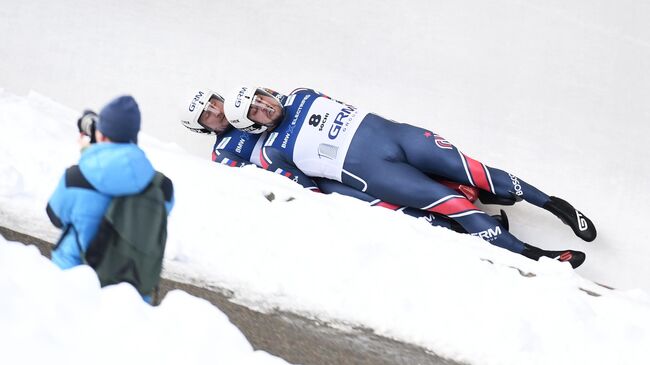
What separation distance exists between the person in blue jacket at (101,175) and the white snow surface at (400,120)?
86 centimetres

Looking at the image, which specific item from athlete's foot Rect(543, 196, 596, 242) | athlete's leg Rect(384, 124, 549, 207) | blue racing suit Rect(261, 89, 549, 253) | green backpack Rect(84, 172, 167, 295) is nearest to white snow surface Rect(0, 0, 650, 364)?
athlete's foot Rect(543, 196, 596, 242)

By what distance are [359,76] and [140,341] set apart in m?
3.63

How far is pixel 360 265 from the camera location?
3.32 m

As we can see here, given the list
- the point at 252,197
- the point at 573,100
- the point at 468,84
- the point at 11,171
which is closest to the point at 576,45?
the point at 573,100

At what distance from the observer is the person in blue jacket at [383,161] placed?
4.41 m

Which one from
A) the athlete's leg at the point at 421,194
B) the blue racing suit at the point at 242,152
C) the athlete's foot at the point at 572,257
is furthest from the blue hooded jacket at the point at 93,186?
the athlete's foot at the point at 572,257

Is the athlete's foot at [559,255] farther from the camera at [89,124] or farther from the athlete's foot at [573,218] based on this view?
the camera at [89,124]

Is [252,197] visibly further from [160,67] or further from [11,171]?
[160,67]

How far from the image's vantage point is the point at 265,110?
4758mm

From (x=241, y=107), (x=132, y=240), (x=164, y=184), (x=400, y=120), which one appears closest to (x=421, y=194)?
(x=400, y=120)

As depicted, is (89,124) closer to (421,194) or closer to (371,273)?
(371,273)

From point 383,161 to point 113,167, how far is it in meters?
2.49

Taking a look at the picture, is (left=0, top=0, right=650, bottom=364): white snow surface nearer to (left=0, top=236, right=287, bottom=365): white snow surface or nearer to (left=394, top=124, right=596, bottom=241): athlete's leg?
(left=394, top=124, right=596, bottom=241): athlete's leg

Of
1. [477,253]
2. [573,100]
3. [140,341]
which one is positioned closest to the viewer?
[140,341]
